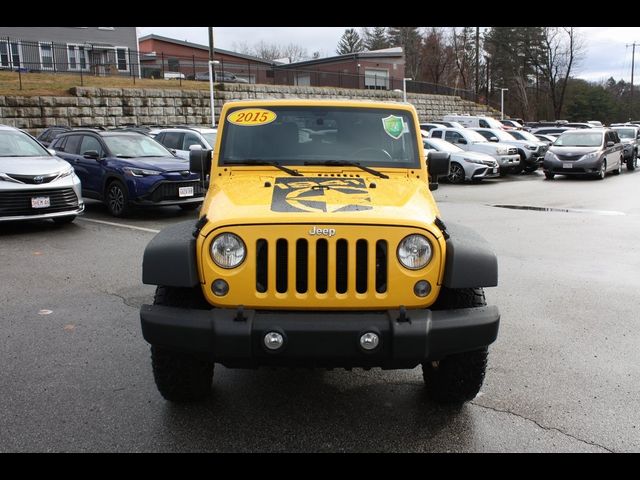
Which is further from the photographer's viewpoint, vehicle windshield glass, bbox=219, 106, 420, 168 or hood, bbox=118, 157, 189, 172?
hood, bbox=118, 157, 189, 172

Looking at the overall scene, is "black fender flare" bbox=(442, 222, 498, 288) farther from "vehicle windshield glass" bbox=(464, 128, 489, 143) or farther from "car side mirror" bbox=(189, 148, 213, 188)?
"vehicle windshield glass" bbox=(464, 128, 489, 143)

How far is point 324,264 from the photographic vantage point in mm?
3221

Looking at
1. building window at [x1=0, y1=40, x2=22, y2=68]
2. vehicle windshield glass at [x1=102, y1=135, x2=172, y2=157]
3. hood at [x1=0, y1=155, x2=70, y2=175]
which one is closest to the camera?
hood at [x1=0, y1=155, x2=70, y2=175]

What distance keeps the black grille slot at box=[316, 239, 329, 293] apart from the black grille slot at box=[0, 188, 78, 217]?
7.45 meters

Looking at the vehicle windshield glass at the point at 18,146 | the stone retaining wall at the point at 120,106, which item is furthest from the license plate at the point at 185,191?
the stone retaining wall at the point at 120,106

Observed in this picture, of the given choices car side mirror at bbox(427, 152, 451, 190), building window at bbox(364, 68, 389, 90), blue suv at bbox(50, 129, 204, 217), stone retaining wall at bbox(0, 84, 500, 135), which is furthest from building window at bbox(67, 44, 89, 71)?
car side mirror at bbox(427, 152, 451, 190)

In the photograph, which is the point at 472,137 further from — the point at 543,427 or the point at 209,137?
the point at 543,427

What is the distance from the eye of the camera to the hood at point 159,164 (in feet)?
36.2

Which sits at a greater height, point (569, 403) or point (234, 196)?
point (234, 196)

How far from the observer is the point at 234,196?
3.79m

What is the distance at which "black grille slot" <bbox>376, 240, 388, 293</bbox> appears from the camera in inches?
127
